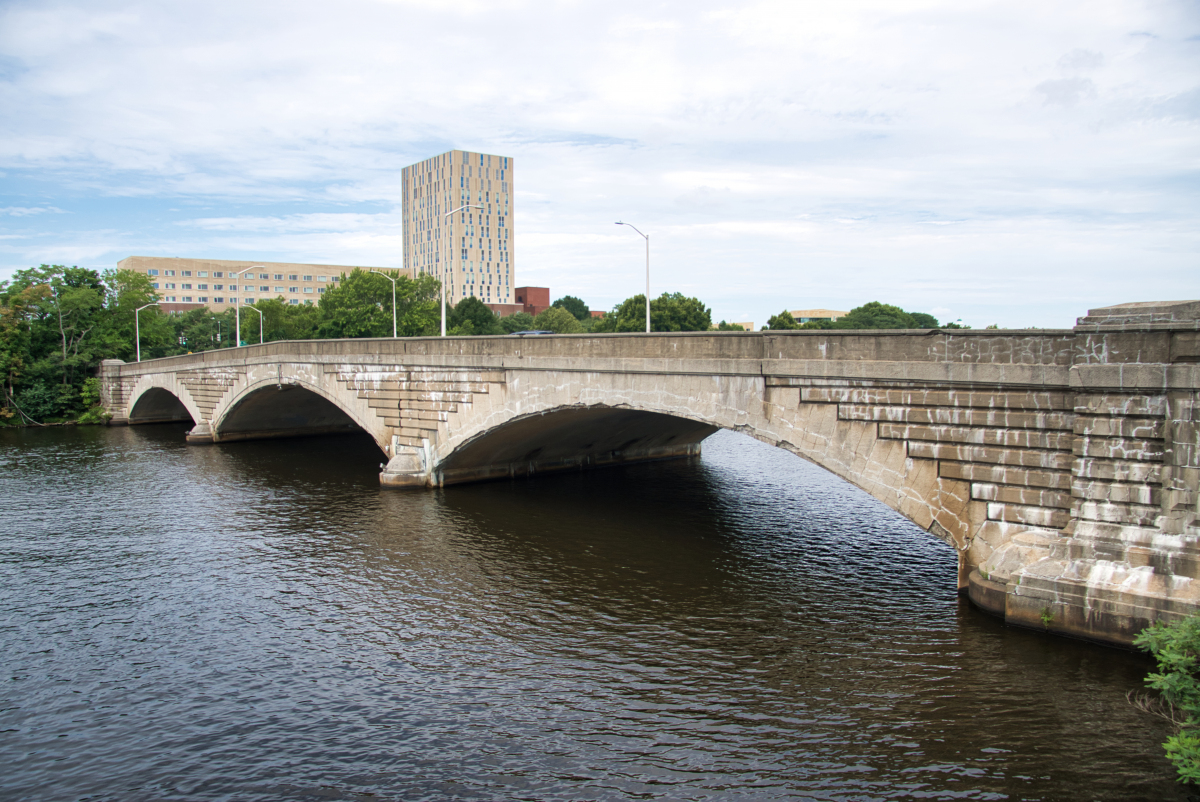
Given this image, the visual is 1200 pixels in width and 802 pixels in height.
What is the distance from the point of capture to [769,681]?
1225cm

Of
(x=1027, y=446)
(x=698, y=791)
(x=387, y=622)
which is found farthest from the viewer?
(x=387, y=622)

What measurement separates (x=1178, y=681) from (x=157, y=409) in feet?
212

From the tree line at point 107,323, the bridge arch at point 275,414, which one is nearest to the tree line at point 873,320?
the tree line at point 107,323

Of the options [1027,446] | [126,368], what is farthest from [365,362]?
[126,368]

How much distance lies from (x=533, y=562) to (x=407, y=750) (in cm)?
855

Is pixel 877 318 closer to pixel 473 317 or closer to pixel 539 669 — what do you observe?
pixel 473 317

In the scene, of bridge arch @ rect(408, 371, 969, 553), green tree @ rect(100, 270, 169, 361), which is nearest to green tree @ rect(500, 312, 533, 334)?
green tree @ rect(100, 270, 169, 361)

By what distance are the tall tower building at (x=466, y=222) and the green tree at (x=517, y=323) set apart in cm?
4219

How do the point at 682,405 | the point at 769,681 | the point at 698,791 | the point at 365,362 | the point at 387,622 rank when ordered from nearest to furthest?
1. the point at 698,791
2. the point at 769,681
3. the point at 387,622
4. the point at 682,405
5. the point at 365,362

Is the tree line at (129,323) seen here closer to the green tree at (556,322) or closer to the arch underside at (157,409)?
the arch underside at (157,409)

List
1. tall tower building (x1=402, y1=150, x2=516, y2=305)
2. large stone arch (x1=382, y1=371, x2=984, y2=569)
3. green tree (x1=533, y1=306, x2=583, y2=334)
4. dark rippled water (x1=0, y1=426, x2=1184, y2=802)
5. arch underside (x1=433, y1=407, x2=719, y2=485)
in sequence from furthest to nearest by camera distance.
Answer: tall tower building (x1=402, y1=150, x2=516, y2=305) < green tree (x1=533, y1=306, x2=583, y2=334) < arch underside (x1=433, y1=407, x2=719, y2=485) < large stone arch (x1=382, y1=371, x2=984, y2=569) < dark rippled water (x1=0, y1=426, x2=1184, y2=802)

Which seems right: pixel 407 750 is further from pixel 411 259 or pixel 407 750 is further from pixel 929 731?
pixel 411 259

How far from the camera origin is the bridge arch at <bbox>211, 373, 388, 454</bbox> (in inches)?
1575

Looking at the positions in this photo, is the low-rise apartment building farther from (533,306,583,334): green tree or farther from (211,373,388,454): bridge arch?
(211,373,388,454): bridge arch
